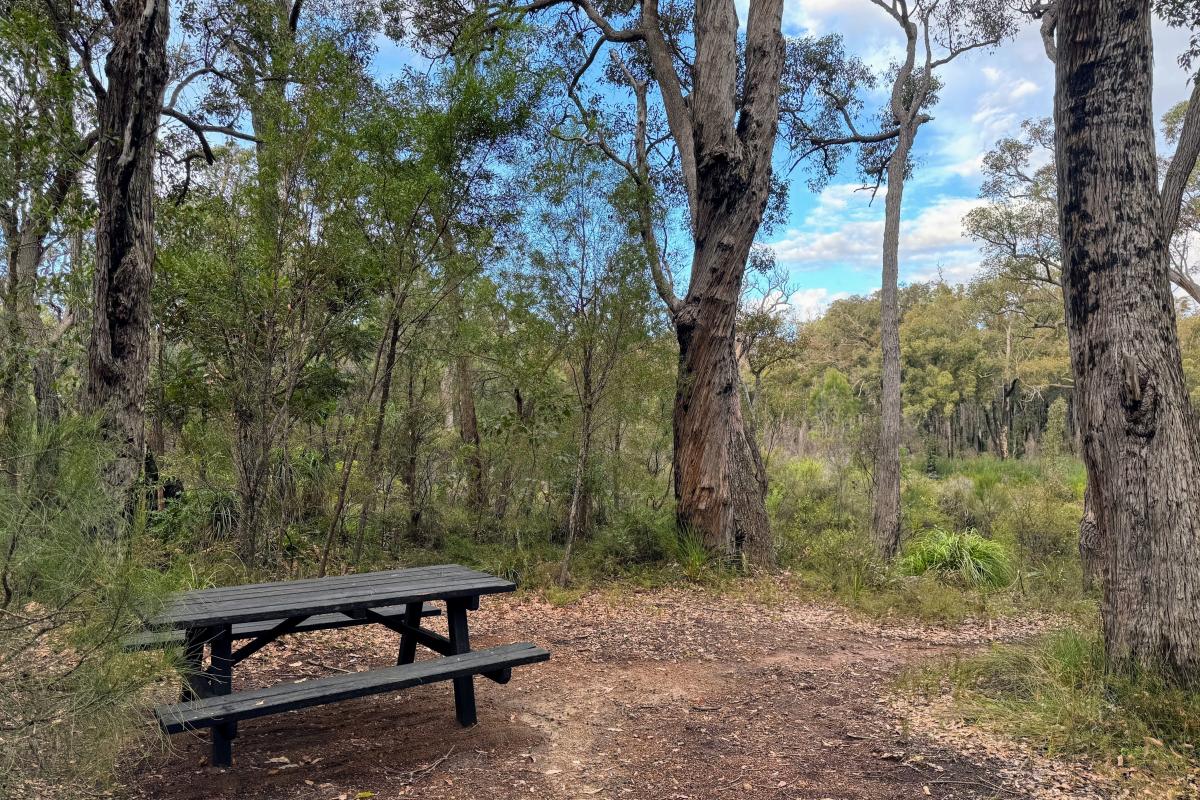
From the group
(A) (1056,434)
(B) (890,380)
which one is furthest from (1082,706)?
(A) (1056,434)

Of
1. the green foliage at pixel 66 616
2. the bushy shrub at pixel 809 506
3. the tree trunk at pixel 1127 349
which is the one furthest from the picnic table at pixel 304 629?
the bushy shrub at pixel 809 506

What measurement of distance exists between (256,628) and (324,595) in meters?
0.63

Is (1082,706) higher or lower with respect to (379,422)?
lower

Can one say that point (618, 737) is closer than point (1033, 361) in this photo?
Yes

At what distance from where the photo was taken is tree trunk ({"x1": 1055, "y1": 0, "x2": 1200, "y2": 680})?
363 cm

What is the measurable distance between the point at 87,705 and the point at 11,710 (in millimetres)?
169

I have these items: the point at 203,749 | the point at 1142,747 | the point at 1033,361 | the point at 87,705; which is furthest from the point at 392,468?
the point at 1033,361

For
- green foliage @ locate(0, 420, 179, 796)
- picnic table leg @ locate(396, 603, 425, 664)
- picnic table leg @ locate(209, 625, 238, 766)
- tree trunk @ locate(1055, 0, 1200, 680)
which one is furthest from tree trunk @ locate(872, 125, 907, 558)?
green foliage @ locate(0, 420, 179, 796)

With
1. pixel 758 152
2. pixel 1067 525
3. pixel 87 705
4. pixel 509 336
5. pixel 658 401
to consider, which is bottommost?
pixel 1067 525

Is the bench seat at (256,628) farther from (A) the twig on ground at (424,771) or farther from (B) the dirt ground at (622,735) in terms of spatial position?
(A) the twig on ground at (424,771)

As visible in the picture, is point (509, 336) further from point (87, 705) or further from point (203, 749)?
point (87, 705)

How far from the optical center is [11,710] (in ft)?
6.24

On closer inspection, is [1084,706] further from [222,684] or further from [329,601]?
[222,684]

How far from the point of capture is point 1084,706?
3504 millimetres
